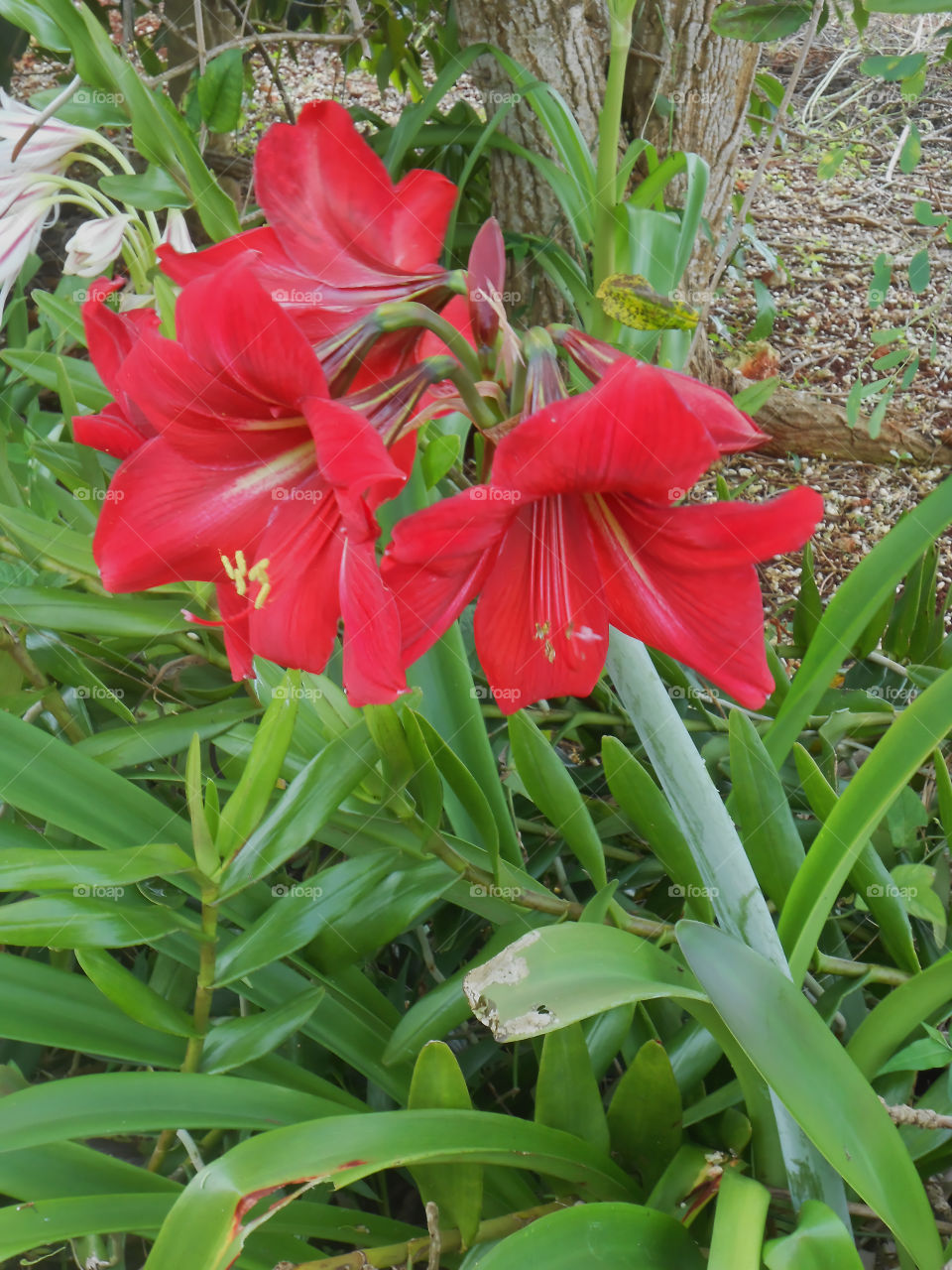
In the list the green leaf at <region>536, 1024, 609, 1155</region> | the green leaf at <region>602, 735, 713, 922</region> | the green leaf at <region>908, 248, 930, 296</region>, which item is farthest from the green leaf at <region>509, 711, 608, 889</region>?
the green leaf at <region>908, 248, 930, 296</region>

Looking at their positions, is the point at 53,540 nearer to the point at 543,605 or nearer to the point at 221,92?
the point at 543,605

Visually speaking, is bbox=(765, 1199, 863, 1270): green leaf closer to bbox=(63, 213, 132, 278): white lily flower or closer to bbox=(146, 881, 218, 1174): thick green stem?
bbox=(146, 881, 218, 1174): thick green stem

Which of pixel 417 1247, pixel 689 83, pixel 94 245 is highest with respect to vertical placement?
pixel 689 83

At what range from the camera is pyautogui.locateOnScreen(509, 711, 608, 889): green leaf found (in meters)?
0.68

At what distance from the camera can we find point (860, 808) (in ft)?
1.87

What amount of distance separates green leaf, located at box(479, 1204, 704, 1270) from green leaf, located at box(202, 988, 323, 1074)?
171 mm

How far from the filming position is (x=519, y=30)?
1464mm

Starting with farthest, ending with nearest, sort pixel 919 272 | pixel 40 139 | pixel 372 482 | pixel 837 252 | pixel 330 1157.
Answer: pixel 837 252 < pixel 919 272 < pixel 40 139 < pixel 330 1157 < pixel 372 482

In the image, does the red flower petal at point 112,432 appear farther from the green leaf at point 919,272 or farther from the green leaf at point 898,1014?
the green leaf at point 919,272

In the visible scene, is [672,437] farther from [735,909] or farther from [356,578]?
[735,909]

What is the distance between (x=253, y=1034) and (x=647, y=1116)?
268 millimetres

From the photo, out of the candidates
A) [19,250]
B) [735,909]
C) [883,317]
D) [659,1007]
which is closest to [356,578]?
[735,909]

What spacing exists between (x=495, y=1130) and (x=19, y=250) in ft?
2.81

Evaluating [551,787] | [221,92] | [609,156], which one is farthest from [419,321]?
[221,92]
